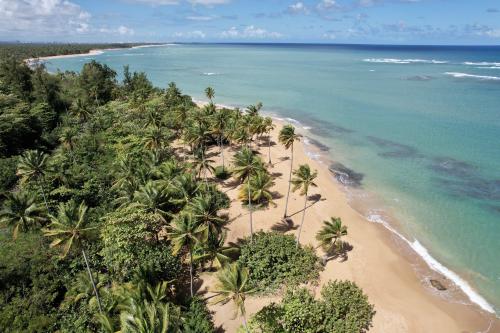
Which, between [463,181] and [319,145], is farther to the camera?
[319,145]

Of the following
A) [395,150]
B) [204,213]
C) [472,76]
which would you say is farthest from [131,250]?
[472,76]

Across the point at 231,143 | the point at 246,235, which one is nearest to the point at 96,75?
the point at 231,143

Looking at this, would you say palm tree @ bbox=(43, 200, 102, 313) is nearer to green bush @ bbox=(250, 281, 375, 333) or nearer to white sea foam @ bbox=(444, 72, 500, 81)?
green bush @ bbox=(250, 281, 375, 333)

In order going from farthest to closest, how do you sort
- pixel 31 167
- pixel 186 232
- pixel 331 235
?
pixel 31 167, pixel 331 235, pixel 186 232

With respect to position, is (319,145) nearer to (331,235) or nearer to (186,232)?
(331,235)

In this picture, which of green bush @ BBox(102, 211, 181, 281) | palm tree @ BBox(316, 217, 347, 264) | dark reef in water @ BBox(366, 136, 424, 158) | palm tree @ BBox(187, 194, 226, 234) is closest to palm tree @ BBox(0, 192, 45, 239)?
green bush @ BBox(102, 211, 181, 281)

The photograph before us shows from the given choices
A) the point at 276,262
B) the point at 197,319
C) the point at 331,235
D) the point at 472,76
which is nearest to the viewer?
the point at 197,319
